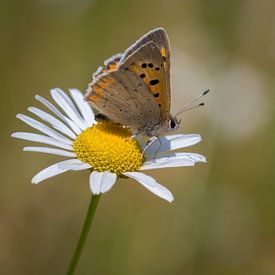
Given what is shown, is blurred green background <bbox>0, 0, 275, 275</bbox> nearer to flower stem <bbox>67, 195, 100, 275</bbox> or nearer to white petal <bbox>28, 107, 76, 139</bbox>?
white petal <bbox>28, 107, 76, 139</bbox>

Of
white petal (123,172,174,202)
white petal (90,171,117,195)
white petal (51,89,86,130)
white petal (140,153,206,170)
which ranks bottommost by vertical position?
white petal (123,172,174,202)

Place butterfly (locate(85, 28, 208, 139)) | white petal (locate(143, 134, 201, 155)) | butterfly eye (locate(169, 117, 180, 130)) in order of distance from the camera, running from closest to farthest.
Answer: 1. butterfly (locate(85, 28, 208, 139))
2. butterfly eye (locate(169, 117, 180, 130))
3. white petal (locate(143, 134, 201, 155))

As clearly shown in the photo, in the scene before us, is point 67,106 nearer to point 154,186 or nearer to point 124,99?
point 124,99

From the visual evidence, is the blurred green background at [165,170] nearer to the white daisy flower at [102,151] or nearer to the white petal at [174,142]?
the white petal at [174,142]

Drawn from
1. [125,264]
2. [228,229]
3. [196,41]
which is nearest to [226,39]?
[196,41]

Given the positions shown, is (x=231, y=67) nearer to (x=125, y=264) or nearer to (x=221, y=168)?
(x=221, y=168)

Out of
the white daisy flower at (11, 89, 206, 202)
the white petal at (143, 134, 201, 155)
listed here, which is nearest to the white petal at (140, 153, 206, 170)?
the white daisy flower at (11, 89, 206, 202)
